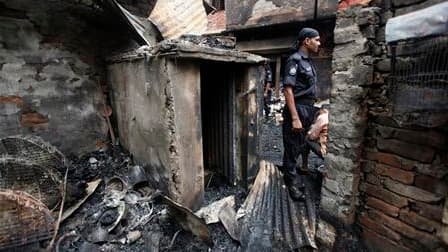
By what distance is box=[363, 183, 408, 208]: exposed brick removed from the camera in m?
1.97

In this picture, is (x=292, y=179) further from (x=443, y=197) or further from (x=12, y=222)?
(x=12, y=222)

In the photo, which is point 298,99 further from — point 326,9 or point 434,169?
point 326,9

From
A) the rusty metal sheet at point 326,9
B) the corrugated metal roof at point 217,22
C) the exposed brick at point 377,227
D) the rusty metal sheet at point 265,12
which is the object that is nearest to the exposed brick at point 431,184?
the exposed brick at point 377,227

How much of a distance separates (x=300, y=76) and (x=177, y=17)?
2.22 metres

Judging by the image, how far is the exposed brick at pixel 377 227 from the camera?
81.3 inches

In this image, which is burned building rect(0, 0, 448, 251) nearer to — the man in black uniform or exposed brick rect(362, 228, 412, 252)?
exposed brick rect(362, 228, 412, 252)

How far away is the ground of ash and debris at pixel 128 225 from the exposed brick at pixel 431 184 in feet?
2.85

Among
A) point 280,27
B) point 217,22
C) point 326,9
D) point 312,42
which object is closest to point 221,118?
point 312,42

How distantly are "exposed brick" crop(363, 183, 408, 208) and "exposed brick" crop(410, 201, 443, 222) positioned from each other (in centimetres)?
7

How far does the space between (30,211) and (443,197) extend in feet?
11.0

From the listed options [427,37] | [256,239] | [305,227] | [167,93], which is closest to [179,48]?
[167,93]

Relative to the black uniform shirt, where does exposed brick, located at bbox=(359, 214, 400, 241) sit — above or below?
below

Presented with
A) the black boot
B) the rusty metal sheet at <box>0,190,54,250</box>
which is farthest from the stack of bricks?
the rusty metal sheet at <box>0,190,54,250</box>

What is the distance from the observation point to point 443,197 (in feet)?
5.59
